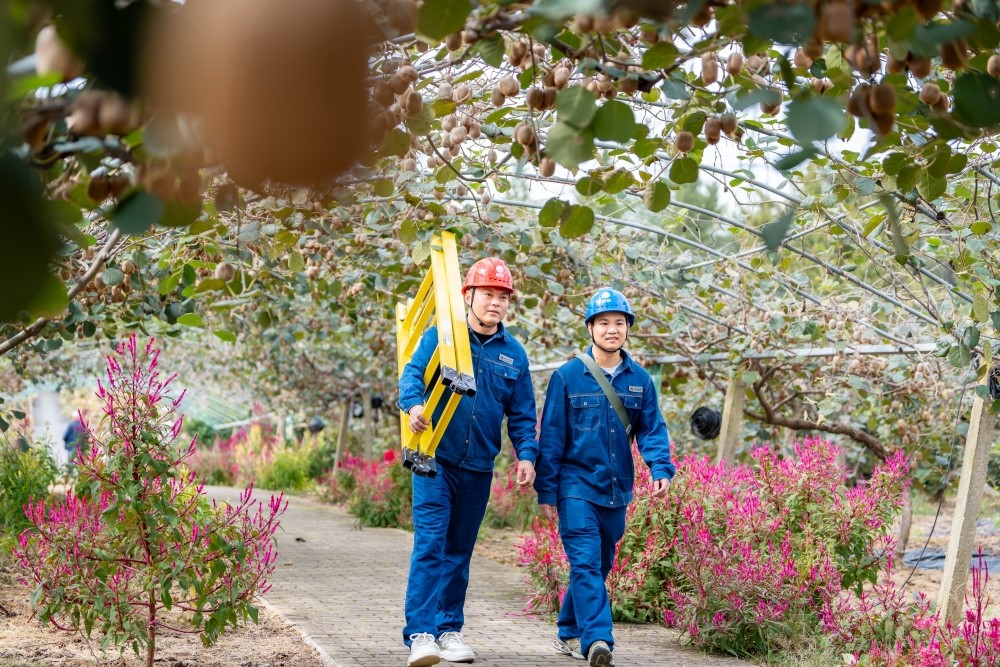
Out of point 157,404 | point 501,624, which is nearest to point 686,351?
point 501,624

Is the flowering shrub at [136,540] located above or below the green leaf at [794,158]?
below

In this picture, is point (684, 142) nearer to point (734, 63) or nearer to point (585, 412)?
point (734, 63)

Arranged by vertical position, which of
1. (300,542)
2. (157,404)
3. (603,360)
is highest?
(603,360)

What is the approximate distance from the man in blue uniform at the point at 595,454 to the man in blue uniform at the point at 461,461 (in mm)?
133

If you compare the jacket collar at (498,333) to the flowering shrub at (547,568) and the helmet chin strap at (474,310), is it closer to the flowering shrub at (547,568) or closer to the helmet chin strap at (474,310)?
the helmet chin strap at (474,310)

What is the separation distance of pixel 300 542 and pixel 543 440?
4859 millimetres

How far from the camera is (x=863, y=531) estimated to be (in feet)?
18.2

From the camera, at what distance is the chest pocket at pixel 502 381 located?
15.0ft

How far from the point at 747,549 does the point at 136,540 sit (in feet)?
9.28

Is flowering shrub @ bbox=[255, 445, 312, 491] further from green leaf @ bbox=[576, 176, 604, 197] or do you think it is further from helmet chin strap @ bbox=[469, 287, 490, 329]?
green leaf @ bbox=[576, 176, 604, 197]

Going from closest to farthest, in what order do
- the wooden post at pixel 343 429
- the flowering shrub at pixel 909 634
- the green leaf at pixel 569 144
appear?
the green leaf at pixel 569 144 → the flowering shrub at pixel 909 634 → the wooden post at pixel 343 429

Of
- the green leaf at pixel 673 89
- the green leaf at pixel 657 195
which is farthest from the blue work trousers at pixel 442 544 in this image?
the green leaf at pixel 673 89

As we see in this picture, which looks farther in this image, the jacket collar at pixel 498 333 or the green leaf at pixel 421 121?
the jacket collar at pixel 498 333

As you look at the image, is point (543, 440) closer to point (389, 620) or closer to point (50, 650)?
point (389, 620)
